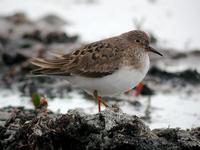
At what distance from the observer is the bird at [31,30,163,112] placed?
6.30 metres

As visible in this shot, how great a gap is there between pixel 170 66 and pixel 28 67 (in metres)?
2.35

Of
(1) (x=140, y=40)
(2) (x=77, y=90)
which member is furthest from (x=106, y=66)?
(2) (x=77, y=90)

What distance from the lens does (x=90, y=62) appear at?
6594 millimetres

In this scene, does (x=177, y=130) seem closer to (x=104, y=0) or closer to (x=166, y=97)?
(x=166, y=97)

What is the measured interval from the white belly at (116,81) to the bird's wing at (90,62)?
0.07 m

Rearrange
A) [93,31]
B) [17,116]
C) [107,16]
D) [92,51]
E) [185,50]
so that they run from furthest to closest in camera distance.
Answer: [107,16] < [93,31] < [185,50] < [92,51] < [17,116]

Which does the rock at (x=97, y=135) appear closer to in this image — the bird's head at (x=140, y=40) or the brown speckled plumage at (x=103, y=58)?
the brown speckled plumage at (x=103, y=58)

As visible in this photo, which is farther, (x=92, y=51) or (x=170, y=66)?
(x=170, y=66)

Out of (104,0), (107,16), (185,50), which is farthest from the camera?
(104,0)

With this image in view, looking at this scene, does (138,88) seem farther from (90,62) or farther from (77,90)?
(90,62)

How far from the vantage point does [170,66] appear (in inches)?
362

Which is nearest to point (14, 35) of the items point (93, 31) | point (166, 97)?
point (93, 31)

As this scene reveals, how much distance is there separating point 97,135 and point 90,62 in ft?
6.17

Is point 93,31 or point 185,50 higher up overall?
point 93,31
